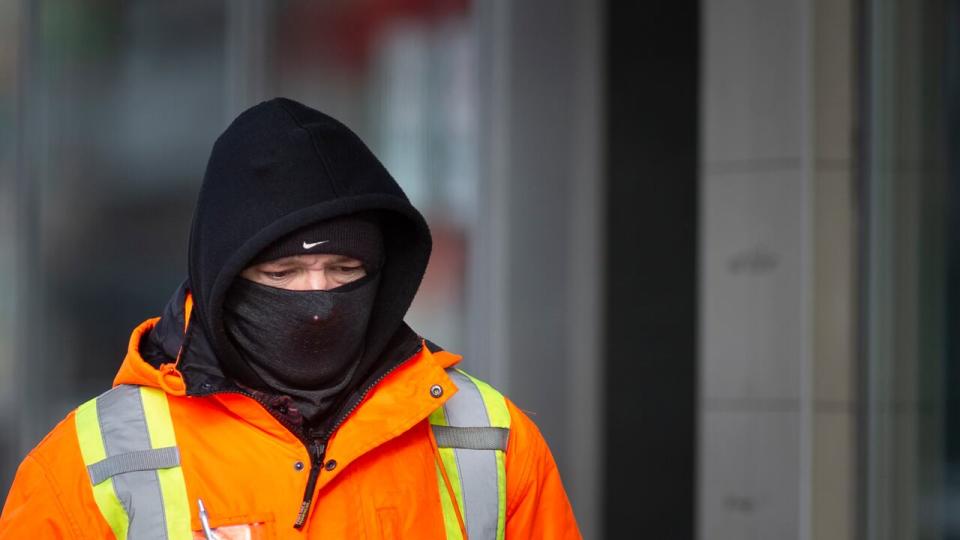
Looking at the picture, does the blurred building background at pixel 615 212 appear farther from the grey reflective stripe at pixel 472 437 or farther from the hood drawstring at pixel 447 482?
the hood drawstring at pixel 447 482

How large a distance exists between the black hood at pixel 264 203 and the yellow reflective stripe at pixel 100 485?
175 millimetres

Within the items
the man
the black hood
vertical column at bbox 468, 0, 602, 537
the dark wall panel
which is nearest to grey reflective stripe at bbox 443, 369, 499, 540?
the man

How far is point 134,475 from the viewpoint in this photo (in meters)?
2.47

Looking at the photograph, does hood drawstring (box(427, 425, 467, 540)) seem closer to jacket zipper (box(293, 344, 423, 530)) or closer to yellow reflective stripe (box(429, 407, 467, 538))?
yellow reflective stripe (box(429, 407, 467, 538))

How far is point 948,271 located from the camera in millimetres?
4457

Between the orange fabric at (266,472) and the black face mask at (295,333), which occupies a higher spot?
the black face mask at (295,333)

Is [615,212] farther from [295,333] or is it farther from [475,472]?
[295,333]

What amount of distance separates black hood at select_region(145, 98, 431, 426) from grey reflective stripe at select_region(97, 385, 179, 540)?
0.12m

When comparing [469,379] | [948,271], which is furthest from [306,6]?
[469,379]

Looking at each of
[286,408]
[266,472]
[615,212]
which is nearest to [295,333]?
[286,408]

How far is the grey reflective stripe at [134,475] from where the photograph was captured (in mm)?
2453

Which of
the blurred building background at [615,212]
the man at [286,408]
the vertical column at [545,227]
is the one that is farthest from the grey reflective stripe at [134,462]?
the vertical column at [545,227]

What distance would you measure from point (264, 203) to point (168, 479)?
49 cm

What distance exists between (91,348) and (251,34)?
183 centimetres
